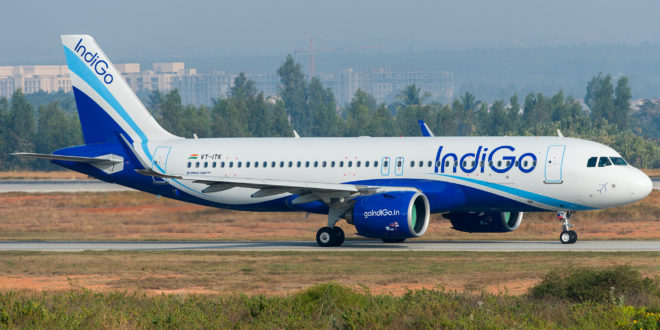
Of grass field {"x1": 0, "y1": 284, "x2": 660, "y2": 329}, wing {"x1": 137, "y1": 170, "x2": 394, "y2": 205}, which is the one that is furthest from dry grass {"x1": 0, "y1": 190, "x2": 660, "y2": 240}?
grass field {"x1": 0, "y1": 284, "x2": 660, "y2": 329}

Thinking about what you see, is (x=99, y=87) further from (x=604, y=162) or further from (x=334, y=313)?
(x=334, y=313)

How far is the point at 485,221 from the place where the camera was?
140ft

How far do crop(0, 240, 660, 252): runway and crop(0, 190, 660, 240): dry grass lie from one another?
4.06m

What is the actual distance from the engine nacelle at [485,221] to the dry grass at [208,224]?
287 cm

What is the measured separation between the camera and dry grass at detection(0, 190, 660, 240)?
161 feet

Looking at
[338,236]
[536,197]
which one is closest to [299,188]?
[338,236]

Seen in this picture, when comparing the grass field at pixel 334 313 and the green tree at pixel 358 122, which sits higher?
the green tree at pixel 358 122

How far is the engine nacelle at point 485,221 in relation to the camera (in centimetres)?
4259

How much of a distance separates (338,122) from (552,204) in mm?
137458

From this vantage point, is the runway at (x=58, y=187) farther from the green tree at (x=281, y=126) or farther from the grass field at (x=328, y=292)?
the green tree at (x=281, y=126)

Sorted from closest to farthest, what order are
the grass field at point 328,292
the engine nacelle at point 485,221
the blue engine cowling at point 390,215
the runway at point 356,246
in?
1. the grass field at point 328,292
2. the blue engine cowling at point 390,215
3. the runway at point 356,246
4. the engine nacelle at point 485,221

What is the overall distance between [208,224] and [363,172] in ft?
53.2

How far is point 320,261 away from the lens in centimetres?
3447

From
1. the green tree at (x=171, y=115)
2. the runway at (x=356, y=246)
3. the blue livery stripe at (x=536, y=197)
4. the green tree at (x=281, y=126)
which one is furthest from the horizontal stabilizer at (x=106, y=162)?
the green tree at (x=281, y=126)
